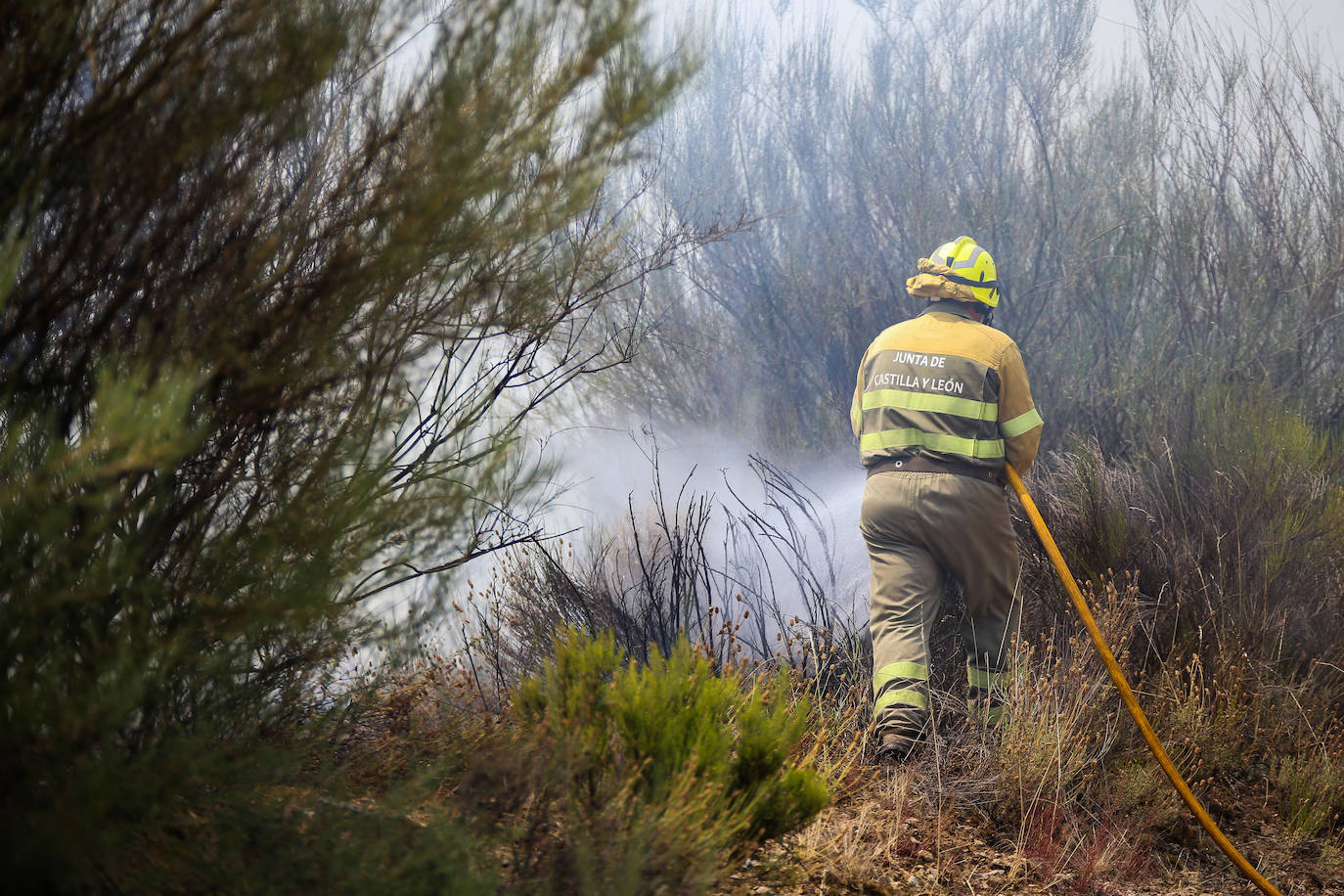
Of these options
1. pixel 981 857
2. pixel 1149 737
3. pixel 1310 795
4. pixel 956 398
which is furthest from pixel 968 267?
pixel 1310 795

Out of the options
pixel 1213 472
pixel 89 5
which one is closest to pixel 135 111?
pixel 89 5

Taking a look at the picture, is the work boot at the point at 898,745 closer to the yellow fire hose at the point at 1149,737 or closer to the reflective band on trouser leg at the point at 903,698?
the reflective band on trouser leg at the point at 903,698

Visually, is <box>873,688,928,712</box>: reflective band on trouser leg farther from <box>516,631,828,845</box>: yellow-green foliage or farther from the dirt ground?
<box>516,631,828,845</box>: yellow-green foliage

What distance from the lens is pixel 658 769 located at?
2.19 m

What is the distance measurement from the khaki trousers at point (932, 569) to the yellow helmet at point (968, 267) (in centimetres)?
82

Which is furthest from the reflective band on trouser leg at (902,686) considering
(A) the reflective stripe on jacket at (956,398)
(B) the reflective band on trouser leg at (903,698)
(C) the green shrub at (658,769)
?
(C) the green shrub at (658,769)

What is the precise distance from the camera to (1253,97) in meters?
7.39

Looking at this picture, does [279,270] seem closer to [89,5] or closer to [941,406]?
[89,5]

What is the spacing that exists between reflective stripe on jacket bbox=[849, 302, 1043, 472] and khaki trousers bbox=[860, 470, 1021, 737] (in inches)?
5.0

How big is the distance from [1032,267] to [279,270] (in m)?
7.05

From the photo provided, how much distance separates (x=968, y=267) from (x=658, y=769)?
9.05 feet

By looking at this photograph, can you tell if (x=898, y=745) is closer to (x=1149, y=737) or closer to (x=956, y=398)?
(x=1149, y=737)

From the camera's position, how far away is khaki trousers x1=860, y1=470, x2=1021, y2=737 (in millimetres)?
3891

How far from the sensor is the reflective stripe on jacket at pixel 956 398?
397 centimetres
